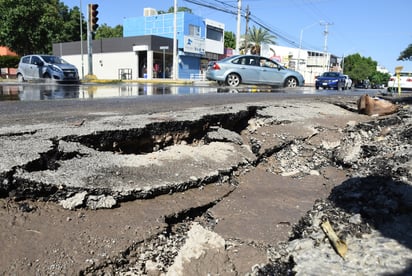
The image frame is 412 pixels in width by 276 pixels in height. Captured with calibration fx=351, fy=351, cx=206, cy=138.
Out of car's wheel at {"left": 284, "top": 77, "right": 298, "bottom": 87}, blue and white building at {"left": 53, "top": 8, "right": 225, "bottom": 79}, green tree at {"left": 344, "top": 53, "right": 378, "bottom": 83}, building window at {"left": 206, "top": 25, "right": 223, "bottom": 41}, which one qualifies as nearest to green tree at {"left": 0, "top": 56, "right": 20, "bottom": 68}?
blue and white building at {"left": 53, "top": 8, "right": 225, "bottom": 79}

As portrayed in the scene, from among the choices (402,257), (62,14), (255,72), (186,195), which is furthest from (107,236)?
(62,14)

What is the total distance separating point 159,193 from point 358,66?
7483 cm

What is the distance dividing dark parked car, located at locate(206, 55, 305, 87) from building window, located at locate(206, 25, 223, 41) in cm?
2668

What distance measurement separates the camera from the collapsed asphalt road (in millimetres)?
1851

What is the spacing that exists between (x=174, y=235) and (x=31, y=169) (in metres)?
1.04

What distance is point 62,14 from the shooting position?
1889 inches

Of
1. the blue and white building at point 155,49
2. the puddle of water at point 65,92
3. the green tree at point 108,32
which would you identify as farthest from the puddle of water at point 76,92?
the green tree at point 108,32

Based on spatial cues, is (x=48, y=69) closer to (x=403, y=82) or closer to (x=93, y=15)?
(x=93, y=15)

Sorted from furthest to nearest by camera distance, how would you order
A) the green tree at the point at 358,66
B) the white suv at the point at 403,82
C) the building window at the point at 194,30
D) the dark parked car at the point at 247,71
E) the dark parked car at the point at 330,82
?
the green tree at the point at 358,66
the building window at the point at 194,30
the dark parked car at the point at 330,82
the white suv at the point at 403,82
the dark parked car at the point at 247,71

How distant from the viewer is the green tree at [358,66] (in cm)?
6738

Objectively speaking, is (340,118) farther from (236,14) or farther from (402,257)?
(236,14)

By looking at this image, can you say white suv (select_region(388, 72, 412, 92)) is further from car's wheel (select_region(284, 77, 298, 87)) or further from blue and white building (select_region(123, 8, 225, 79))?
blue and white building (select_region(123, 8, 225, 79))

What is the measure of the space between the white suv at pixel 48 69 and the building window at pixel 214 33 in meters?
26.2

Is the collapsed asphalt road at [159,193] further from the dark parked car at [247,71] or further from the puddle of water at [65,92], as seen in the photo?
the dark parked car at [247,71]
